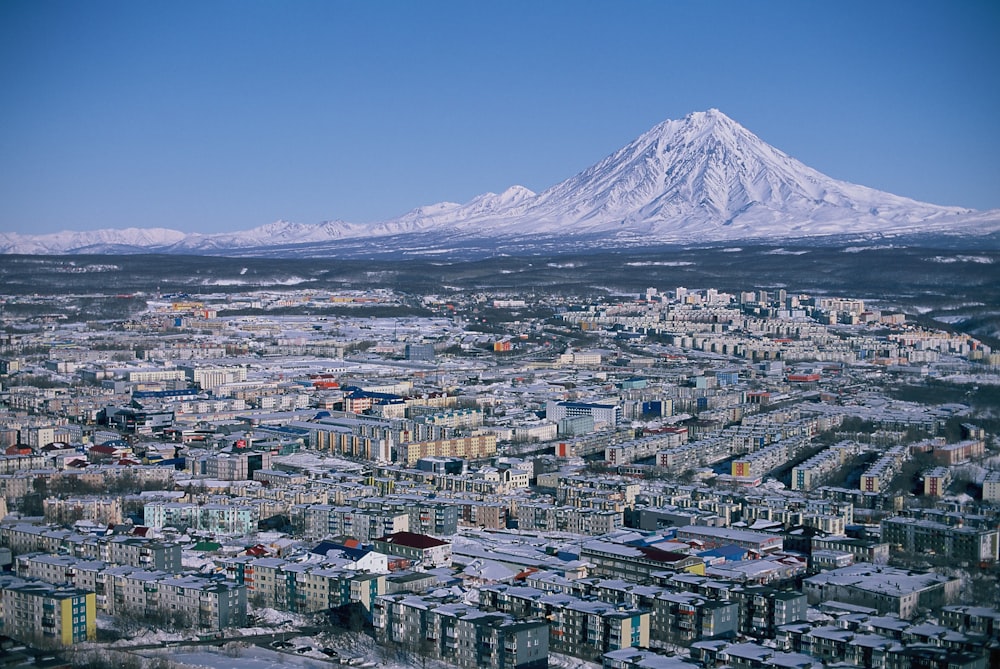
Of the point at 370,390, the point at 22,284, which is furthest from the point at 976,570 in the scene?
the point at 22,284

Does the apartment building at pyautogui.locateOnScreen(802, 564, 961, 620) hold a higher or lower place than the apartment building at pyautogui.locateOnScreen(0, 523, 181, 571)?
lower

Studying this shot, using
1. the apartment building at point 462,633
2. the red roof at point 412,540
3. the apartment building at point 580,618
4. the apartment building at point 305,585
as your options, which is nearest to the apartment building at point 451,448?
the red roof at point 412,540

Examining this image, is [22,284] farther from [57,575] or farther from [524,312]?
[57,575]

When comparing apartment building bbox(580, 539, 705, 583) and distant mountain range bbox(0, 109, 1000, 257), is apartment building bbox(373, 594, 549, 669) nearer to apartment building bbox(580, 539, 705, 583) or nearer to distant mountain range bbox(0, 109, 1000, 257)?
apartment building bbox(580, 539, 705, 583)

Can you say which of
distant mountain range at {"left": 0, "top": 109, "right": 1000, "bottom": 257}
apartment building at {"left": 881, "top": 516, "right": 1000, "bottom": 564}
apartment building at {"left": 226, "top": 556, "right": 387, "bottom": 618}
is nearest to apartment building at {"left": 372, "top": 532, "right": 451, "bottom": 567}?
apartment building at {"left": 226, "top": 556, "right": 387, "bottom": 618}

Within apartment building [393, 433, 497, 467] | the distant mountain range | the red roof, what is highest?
the distant mountain range

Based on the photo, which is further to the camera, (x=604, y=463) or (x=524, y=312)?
(x=524, y=312)

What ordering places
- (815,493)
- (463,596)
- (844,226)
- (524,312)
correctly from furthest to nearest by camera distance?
(844,226) → (524,312) → (815,493) → (463,596)

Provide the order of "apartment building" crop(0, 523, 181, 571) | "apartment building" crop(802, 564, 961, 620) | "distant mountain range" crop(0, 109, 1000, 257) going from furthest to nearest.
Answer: "distant mountain range" crop(0, 109, 1000, 257) → "apartment building" crop(0, 523, 181, 571) → "apartment building" crop(802, 564, 961, 620)

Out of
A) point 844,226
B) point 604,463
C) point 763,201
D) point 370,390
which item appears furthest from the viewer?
point 763,201
